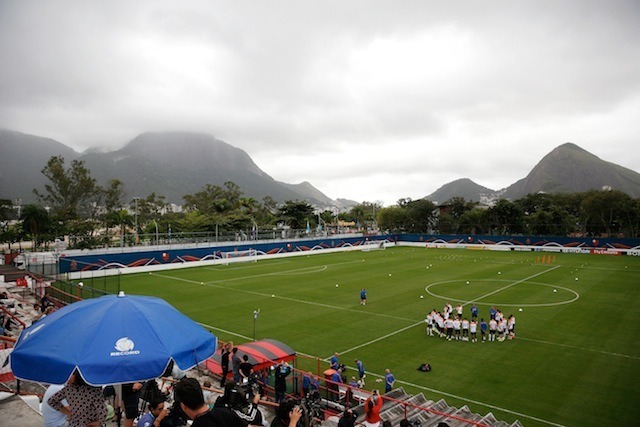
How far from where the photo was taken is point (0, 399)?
27.8 feet

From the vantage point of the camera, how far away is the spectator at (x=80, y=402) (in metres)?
6.20

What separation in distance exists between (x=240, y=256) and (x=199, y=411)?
54839 millimetres

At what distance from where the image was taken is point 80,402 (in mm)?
6238

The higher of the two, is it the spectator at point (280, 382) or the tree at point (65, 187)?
the tree at point (65, 187)

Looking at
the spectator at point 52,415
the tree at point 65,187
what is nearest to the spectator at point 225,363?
the spectator at point 52,415

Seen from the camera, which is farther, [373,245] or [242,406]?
[373,245]

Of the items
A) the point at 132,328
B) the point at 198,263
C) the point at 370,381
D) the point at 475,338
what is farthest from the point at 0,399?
the point at 198,263

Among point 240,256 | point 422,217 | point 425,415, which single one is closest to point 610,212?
point 422,217

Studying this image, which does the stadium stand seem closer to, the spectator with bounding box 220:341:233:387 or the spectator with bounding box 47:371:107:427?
the spectator with bounding box 220:341:233:387

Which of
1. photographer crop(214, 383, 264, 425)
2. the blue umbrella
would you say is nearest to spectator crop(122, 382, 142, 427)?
photographer crop(214, 383, 264, 425)

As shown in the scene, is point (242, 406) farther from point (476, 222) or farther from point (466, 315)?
point (476, 222)

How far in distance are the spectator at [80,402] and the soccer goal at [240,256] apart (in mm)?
49349

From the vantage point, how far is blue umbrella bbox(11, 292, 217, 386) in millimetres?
5531

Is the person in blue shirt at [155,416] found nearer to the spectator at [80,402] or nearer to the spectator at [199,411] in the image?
the spectator at [80,402]
